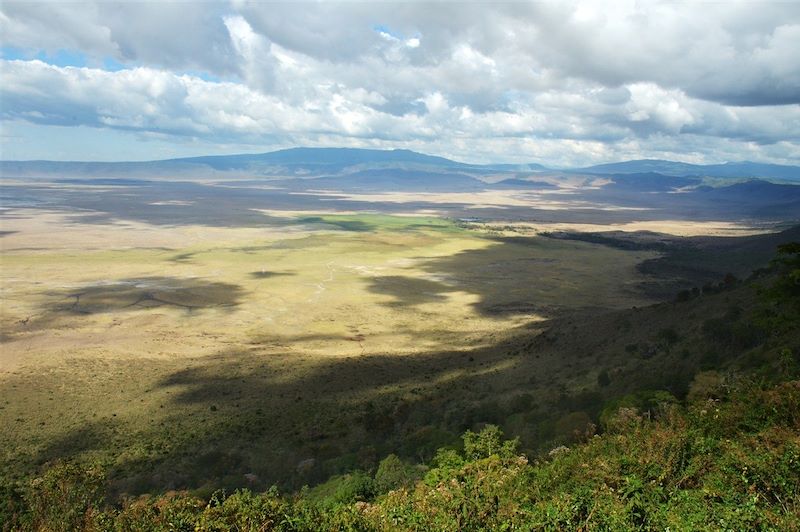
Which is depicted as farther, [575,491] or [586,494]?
[575,491]

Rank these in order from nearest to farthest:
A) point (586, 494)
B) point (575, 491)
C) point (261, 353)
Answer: point (586, 494) < point (575, 491) < point (261, 353)

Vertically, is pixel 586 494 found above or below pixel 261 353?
above

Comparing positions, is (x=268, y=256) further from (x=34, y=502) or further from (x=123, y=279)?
(x=34, y=502)

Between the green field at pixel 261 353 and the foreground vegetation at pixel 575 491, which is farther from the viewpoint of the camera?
the green field at pixel 261 353

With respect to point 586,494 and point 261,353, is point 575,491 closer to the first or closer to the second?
point 586,494

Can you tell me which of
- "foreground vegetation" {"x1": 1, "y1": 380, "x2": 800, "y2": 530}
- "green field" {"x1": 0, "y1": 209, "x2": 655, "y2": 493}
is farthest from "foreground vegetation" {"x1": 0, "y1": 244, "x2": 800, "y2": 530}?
"green field" {"x1": 0, "y1": 209, "x2": 655, "y2": 493}

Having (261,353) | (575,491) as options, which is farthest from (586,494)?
(261,353)

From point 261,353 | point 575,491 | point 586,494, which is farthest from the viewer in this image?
point 261,353

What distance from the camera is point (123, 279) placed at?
257ft

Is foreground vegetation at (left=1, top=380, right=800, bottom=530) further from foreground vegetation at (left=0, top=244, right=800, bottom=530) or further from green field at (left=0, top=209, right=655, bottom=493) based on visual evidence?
green field at (left=0, top=209, right=655, bottom=493)

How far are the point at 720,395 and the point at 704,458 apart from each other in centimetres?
674

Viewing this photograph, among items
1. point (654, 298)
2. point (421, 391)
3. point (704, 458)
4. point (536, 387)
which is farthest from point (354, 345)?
point (654, 298)

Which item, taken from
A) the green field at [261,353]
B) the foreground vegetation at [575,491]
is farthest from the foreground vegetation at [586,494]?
the green field at [261,353]

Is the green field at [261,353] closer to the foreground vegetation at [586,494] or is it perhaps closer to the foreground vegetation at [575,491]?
the foreground vegetation at [575,491]
